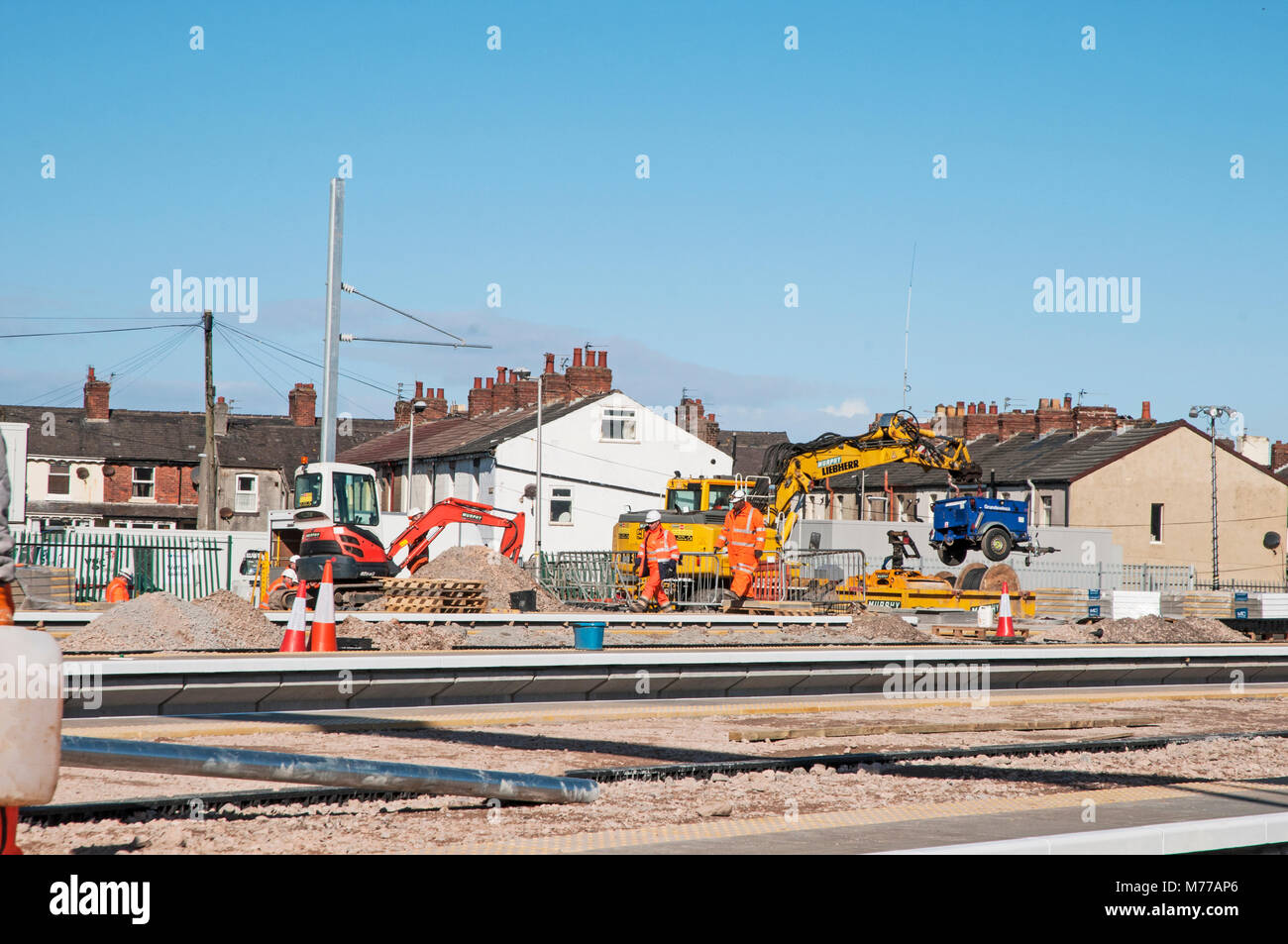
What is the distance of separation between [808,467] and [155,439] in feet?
150

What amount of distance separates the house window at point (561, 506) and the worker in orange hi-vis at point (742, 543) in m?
28.3

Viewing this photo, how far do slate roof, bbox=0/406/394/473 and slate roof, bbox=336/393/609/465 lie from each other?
3.43 meters

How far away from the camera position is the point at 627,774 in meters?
8.75

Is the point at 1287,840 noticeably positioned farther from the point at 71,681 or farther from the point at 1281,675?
the point at 1281,675

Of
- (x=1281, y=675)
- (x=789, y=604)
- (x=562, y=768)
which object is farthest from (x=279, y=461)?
(x=562, y=768)

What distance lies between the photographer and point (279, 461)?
65812 mm

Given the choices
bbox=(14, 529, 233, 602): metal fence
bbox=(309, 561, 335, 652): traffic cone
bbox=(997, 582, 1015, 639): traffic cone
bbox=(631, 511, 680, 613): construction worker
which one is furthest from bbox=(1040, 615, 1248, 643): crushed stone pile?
bbox=(14, 529, 233, 602): metal fence

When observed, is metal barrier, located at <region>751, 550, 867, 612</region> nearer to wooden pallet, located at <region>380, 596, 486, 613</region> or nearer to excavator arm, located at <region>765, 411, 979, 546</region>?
excavator arm, located at <region>765, 411, 979, 546</region>

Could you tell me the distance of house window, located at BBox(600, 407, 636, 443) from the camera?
174ft

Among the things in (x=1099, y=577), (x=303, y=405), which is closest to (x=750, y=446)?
(x=303, y=405)

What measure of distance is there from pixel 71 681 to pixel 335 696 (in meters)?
2.51

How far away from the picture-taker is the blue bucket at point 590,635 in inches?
594

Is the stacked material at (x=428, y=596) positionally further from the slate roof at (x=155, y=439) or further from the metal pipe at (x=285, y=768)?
the slate roof at (x=155, y=439)
